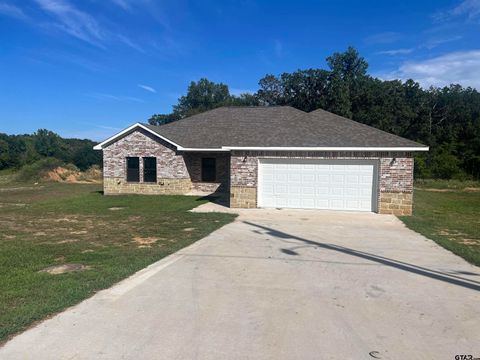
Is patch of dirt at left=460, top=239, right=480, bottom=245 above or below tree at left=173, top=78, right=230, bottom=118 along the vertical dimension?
below

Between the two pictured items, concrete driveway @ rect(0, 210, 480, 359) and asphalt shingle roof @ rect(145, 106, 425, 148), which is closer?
concrete driveway @ rect(0, 210, 480, 359)

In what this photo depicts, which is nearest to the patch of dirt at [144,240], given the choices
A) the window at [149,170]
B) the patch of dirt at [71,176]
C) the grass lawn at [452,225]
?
the grass lawn at [452,225]

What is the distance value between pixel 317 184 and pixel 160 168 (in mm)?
9529

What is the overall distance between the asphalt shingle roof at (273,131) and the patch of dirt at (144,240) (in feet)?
24.6

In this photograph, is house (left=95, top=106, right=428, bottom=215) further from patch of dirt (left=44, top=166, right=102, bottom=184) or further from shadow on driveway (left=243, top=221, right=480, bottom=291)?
patch of dirt (left=44, top=166, right=102, bottom=184)

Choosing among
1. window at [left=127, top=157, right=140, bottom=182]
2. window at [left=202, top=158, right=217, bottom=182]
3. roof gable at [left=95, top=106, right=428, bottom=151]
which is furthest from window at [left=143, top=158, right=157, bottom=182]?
window at [left=202, top=158, right=217, bottom=182]

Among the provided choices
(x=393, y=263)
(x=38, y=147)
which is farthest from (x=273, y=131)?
(x=38, y=147)

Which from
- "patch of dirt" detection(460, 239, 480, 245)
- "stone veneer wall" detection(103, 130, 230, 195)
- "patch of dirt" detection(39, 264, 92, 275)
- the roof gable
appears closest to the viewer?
"patch of dirt" detection(39, 264, 92, 275)

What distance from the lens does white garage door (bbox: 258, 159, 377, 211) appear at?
49.4 ft

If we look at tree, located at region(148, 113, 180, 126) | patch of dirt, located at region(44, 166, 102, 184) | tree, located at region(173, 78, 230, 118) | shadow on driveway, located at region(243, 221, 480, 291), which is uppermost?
tree, located at region(173, 78, 230, 118)

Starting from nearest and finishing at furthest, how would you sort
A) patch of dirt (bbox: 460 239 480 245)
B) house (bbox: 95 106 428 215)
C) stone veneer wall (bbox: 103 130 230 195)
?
patch of dirt (bbox: 460 239 480 245) < house (bbox: 95 106 428 215) < stone veneer wall (bbox: 103 130 230 195)

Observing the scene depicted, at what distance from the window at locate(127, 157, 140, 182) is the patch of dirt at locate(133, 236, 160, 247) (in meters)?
12.4

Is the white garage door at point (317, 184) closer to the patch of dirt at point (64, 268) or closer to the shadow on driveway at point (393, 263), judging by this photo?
the shadow on driveway at point (393, 263)

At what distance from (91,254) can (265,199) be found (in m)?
9.20
